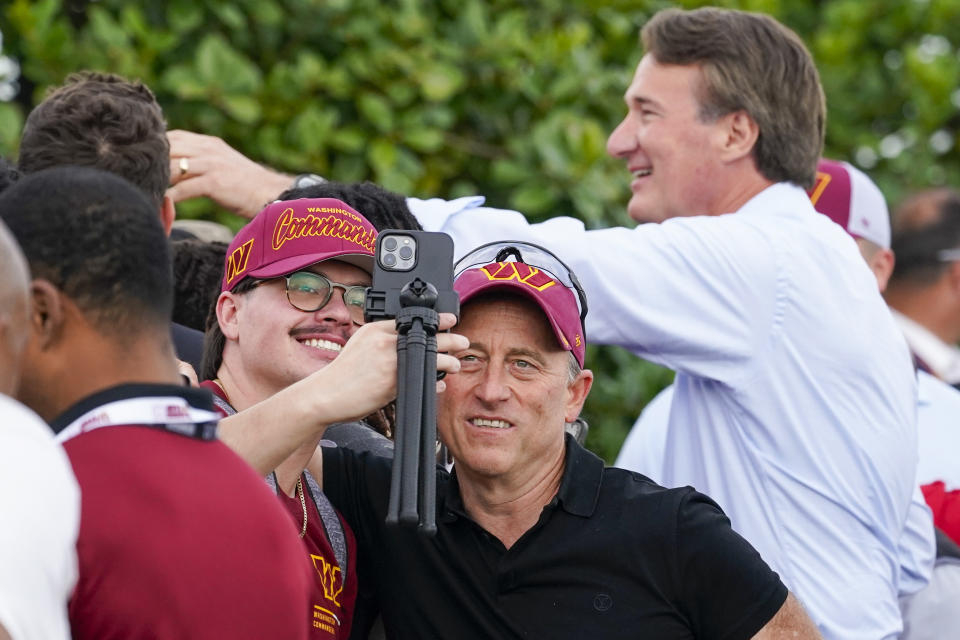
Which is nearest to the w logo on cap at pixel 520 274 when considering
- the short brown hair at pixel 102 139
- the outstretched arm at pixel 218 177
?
the short brown hair at pixel 102 139

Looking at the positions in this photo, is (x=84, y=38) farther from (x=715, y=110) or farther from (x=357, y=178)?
(x=715, y=110)

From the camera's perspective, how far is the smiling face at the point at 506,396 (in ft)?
9.18

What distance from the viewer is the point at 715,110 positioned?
4.00 m

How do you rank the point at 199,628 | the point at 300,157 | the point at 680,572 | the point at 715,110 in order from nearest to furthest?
the point at 199,628
the point at 680,572
the point at 715,110
the point at 300,157

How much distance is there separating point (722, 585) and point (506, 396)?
52cm

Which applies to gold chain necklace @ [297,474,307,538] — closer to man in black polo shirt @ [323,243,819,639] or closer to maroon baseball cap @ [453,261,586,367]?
man in black polo shirt @ [323,243,819,639]

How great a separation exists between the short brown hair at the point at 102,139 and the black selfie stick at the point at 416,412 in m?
0.81

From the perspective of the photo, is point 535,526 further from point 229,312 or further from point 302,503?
point 229,312

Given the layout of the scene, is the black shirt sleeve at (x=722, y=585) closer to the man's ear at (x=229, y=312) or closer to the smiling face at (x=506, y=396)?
the smiling face at (x=506, y=396)

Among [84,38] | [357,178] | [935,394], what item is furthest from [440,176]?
[935,394]

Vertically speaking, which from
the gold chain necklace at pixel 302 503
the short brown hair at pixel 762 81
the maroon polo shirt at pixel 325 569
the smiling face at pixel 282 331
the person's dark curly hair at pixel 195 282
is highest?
the short brown hair at pixel 762 81

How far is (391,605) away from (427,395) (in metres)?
0.59

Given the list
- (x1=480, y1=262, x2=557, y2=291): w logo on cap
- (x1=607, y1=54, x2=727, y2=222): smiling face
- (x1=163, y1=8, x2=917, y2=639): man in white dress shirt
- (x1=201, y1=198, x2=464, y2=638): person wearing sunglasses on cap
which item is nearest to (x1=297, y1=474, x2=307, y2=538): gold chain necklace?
(x1=201, y1=198, x2=464, y2=638): person wearing sunglasses on cap

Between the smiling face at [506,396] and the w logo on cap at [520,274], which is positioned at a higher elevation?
the w logo on cap at [520,274]
